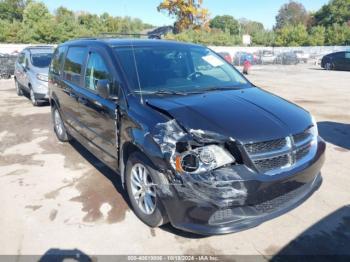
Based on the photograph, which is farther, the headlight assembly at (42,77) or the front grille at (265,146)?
the headlight assembly at (42,77)

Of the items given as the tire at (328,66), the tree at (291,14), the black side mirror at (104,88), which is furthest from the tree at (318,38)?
the black side mirror at (104,88)

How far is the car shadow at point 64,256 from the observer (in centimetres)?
317

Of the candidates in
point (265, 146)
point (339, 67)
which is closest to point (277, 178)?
point (265, 146)

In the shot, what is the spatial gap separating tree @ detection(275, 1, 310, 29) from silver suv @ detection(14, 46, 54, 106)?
10040 cm

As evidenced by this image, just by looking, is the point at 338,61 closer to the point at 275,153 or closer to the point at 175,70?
the point at 175,70

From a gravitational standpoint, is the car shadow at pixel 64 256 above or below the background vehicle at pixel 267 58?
below

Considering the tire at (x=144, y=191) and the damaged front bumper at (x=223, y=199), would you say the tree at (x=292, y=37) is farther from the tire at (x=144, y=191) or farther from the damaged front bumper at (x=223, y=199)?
the damaged front bumper at (x=223, y=199)

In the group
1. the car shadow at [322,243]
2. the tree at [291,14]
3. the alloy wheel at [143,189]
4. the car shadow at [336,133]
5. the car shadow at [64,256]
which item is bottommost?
the car shadow at [64,256]

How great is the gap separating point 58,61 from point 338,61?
24710mm

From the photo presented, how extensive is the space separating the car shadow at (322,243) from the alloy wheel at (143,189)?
127cm

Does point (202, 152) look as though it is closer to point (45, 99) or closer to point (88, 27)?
point (45, 99)

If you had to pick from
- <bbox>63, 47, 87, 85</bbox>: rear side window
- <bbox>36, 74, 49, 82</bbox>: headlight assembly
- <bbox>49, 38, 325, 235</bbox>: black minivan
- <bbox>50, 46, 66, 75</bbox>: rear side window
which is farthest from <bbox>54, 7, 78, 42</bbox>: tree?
<bbox>49, 38, 325, 235</bbox>: black minivan

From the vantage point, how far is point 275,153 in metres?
3.09

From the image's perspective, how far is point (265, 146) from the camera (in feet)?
10.1
